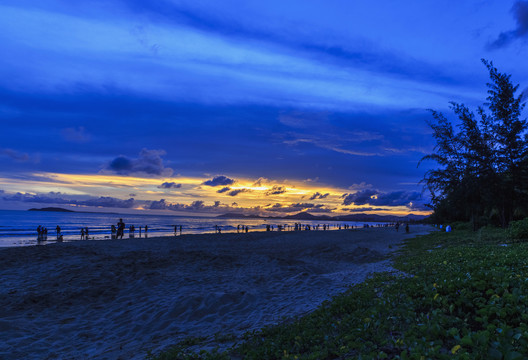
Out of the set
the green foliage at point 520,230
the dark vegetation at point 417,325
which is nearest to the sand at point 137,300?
the dark vegetation at point 417,325

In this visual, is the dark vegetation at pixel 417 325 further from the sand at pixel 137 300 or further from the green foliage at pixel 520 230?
the green foliage at pixel 520 230

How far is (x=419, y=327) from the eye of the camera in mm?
4727

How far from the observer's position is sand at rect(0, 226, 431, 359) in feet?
24.0

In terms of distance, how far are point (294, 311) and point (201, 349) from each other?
3.02 m

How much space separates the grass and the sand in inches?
55.4

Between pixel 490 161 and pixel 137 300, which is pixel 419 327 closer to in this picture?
pixel 137 300

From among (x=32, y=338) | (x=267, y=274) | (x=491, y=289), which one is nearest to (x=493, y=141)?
(x=267, y=274)

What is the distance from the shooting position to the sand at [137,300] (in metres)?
7.33

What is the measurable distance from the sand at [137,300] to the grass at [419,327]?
1.41 meters

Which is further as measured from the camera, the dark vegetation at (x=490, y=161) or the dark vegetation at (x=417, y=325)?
the dark vegetation at (x=490, y=161)

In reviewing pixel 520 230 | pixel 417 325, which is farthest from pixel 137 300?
pixel 520 230

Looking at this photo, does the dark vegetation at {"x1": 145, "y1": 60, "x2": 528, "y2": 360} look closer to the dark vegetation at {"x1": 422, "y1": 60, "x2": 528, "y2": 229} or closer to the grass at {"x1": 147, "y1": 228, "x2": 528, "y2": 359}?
the grass at {"x1": 147, "y1": 228, "x2": 528, "y2": 359}

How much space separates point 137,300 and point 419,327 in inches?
355

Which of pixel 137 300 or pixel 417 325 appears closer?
pixel 417 325
